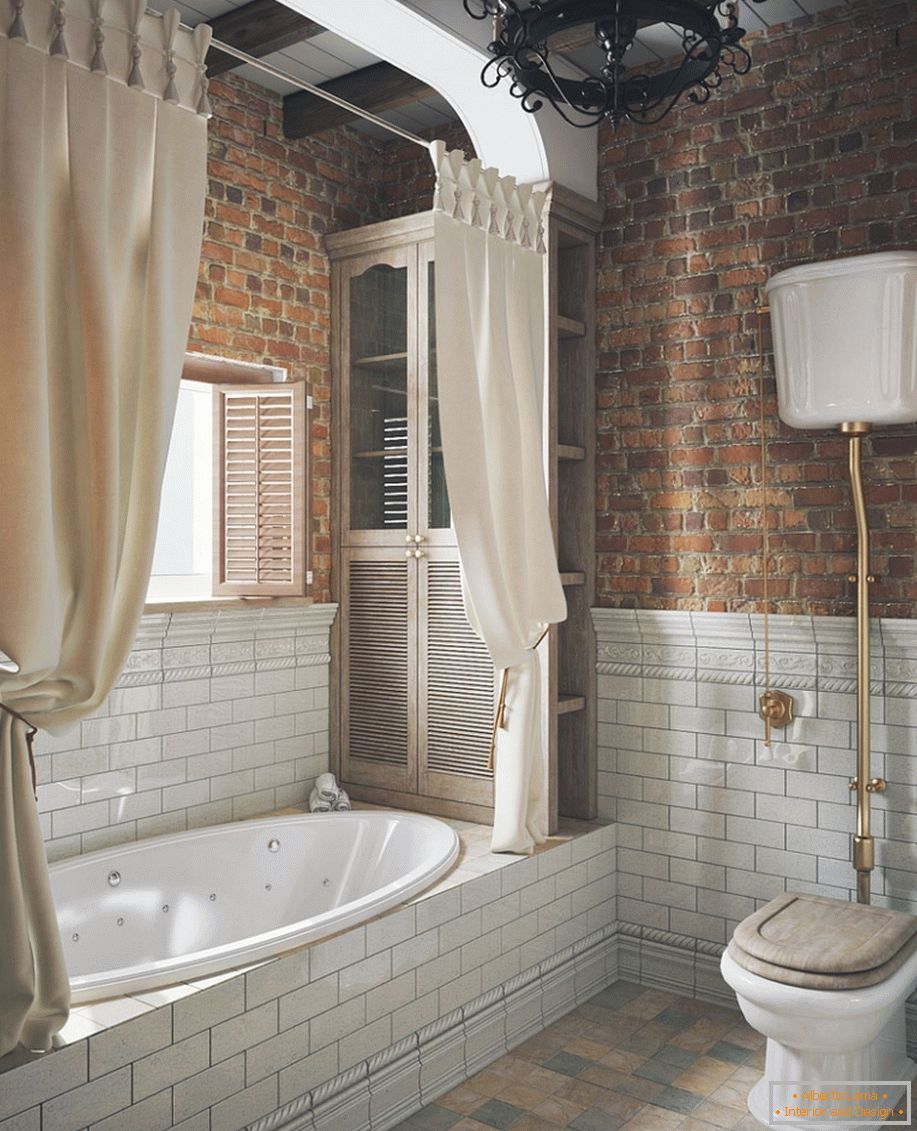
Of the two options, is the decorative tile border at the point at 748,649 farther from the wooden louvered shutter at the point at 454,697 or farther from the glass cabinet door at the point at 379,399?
the glass cabinet door at the point at 379,399

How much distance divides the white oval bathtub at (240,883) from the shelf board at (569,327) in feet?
5.97

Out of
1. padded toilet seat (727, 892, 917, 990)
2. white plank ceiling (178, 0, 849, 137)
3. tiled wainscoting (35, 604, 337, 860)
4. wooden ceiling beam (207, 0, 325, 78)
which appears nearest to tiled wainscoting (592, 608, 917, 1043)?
padded toilet seat (727, 892, 917, 990)

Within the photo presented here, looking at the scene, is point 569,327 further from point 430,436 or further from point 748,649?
point 748,649

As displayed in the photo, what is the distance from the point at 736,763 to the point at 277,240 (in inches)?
102

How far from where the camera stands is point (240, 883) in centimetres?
358

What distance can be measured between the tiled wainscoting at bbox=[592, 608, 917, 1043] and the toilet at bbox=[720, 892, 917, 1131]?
0.45 m

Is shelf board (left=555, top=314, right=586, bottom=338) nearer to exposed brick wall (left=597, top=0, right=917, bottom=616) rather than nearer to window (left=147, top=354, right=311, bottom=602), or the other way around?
exposed brick wall (left=597, top=0, right=917, bottom=616)

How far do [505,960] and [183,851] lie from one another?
3.64 feet

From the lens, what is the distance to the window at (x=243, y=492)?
A: 3963 millimetres

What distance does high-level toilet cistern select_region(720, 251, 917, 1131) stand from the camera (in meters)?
2.65

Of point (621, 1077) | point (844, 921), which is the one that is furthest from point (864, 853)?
point (621, 1077)

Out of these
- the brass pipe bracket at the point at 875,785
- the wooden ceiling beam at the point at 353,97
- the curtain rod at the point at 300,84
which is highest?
the wooden ceiling beam at the point at 353,97

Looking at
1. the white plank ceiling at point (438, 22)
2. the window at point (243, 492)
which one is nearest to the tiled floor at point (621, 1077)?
the window at point (243, 492)

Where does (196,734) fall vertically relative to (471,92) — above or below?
below
